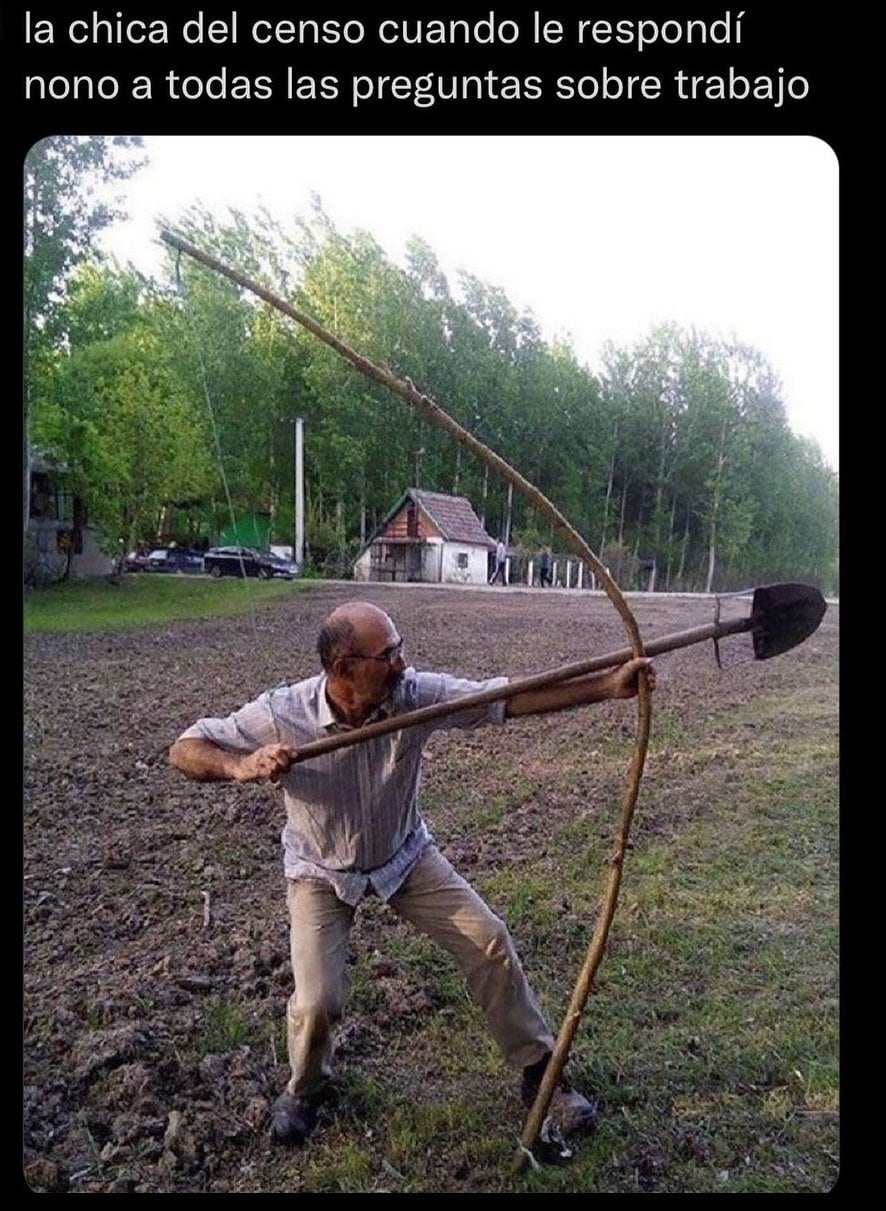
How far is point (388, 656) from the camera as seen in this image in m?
2.33

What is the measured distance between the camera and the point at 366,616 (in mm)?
2318

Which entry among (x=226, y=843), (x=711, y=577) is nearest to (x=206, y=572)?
(x=226, y=843)

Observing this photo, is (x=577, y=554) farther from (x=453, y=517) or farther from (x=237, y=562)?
(x=237, y=562)

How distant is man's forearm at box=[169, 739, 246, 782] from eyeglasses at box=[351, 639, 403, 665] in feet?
1.23

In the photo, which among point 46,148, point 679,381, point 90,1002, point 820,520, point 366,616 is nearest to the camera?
point 366,616

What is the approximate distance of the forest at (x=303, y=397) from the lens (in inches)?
130

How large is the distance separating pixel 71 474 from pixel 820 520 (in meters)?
2.82

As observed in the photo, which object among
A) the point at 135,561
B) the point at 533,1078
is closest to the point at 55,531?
the point at 135,561

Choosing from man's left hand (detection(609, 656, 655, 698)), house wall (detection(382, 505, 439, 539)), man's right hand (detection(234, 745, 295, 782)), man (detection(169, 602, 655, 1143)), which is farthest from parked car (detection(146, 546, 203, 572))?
man's left hand (detection(609, 656, 655, 698))

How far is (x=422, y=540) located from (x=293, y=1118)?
1884 millimetres

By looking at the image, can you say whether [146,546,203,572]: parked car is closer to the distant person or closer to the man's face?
the distant person

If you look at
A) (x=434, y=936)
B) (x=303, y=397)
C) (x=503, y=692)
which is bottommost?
(x=434, y=936)

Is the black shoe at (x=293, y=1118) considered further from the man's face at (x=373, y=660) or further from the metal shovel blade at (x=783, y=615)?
the metal shovel blade at (x=783, y=615)
